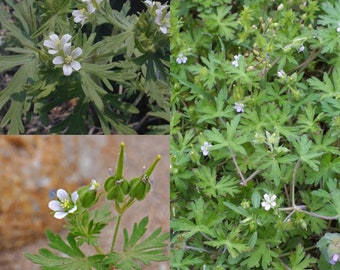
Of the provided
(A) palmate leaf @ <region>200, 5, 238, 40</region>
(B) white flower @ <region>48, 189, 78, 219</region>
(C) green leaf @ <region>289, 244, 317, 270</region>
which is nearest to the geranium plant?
(B) white flower @ <region>48, 189, 78, 219</region>

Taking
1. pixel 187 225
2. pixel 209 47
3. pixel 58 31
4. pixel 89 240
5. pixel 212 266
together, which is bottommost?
pixel 212 266

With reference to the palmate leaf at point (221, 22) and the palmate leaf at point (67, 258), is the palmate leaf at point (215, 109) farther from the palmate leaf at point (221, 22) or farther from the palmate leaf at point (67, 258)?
the palmate leaf at point (67, 258)

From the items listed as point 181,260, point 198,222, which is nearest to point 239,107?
point 198,222

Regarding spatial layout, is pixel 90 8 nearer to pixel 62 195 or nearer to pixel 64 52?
pixel 64 52

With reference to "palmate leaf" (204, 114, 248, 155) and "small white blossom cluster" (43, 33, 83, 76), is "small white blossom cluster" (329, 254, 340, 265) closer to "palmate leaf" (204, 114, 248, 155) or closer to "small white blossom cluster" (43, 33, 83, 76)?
"palmate leaf" (204, 114, 248, 155)

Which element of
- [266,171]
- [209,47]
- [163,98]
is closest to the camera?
[163,98]

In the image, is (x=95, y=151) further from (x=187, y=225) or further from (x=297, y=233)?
(x=297, y=233)

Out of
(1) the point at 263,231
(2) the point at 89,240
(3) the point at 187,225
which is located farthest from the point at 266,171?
(2) the point at 89,240
